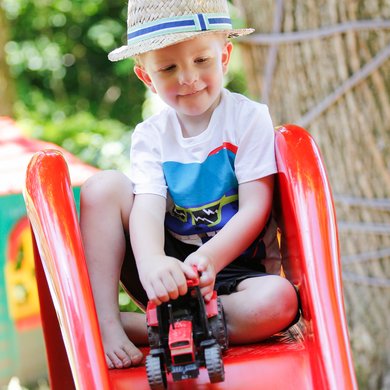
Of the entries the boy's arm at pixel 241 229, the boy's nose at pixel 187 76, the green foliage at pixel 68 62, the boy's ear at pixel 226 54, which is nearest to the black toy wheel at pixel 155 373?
the boy's arm at pixel 241 229

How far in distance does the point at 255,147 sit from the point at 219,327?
445mm

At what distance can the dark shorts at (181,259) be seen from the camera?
5.82ft

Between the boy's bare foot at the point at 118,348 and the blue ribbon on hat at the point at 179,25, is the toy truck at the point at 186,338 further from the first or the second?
the blue ribbon on hat at the point at 179,25

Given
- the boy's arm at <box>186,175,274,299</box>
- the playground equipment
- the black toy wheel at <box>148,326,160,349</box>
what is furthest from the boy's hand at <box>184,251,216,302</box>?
the playground equipment

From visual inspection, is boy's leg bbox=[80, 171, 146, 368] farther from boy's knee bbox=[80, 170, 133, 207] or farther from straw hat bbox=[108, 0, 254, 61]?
straw hat bbox=[108, 0, 254, 61]

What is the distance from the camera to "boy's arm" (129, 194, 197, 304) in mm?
1449

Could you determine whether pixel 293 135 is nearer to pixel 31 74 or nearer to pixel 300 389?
pixel 300 389

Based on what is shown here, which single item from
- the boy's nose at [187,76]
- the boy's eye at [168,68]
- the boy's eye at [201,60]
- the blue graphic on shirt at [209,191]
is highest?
the boy's eye at [201,60]

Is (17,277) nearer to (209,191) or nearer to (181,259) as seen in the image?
(181,259)

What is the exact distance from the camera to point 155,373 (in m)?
1.40

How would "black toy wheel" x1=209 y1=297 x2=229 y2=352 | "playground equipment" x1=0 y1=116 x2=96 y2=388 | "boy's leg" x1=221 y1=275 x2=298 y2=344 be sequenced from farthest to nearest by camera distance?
1. "playground equipment" x1=0 y1=116 x2=96 y2=388
2. "boy's leg" x1=221 y1=275 x2=298 y2=344
3. "black toy wheel" x1=209 y1=297 x2=229 y2=352

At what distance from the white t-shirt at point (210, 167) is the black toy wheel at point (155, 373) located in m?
0.44

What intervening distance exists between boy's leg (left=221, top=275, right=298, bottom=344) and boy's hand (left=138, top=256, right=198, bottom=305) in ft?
0.59

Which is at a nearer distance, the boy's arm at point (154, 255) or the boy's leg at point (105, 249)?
the boy's arm at point (154, 255)
